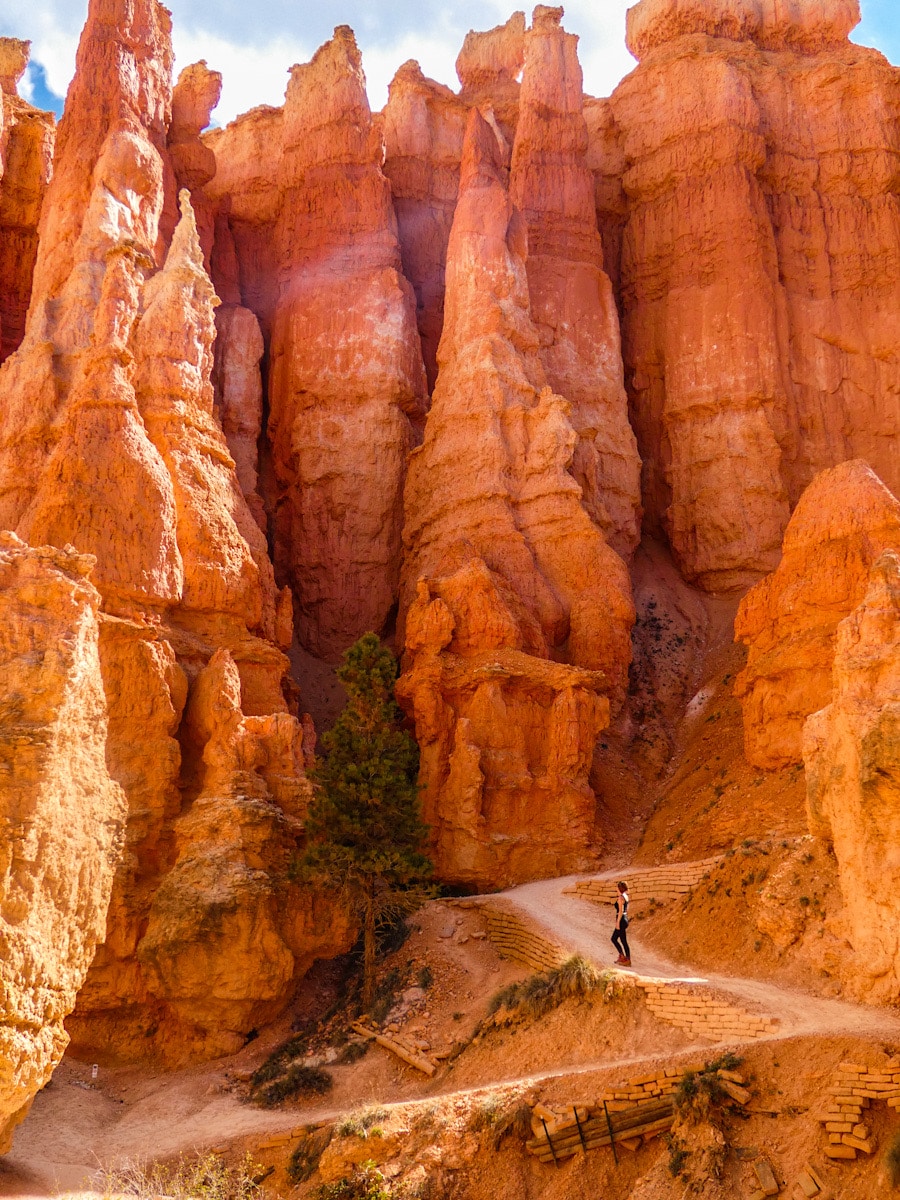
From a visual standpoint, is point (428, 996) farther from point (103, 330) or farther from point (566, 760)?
point (103, 330)

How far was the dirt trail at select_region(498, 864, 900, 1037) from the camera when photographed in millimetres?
14922

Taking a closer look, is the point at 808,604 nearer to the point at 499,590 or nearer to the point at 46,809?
the point at 499,590

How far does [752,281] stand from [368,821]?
88.7 ft

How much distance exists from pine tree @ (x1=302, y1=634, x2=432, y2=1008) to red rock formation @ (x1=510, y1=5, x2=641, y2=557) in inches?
562

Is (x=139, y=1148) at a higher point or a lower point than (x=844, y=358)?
lower

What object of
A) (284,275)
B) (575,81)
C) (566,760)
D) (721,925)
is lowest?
(721,925)

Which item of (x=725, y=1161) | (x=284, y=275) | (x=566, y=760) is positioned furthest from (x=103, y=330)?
(x=725, y=1161)

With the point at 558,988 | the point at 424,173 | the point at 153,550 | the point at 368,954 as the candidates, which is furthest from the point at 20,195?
the point at 558,988

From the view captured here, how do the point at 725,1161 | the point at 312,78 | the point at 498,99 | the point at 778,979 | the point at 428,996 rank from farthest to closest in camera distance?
the point at 498,99
the point at 312,78
the point at 428,996
the point at 778,979
the point at 725,1161

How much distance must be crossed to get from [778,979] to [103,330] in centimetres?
2304

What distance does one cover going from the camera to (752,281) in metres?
40.8

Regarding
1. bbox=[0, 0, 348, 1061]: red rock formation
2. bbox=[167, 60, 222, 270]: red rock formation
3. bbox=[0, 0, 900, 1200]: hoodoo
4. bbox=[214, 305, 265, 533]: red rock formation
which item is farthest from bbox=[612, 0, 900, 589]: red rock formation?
bbox=[0, 0, 348, 1061]: red rock formation

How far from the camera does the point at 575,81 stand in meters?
44.6

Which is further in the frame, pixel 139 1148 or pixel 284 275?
pixel 284 275
